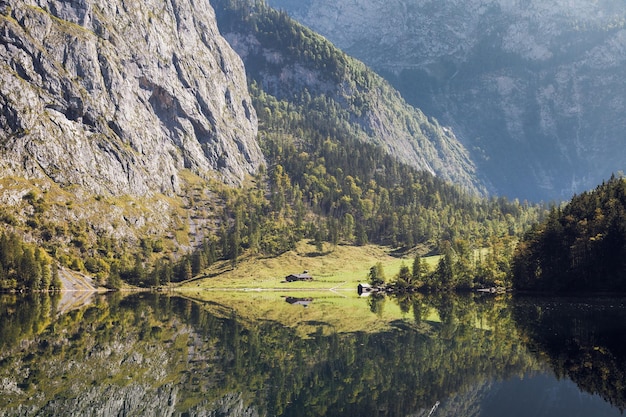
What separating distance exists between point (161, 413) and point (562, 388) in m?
A: 30.5

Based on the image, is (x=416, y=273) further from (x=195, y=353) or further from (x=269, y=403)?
(x=269, y=403)

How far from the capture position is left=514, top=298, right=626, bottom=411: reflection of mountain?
4554 cm

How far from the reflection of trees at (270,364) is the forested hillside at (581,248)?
134 ft

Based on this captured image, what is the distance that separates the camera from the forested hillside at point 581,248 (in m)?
117

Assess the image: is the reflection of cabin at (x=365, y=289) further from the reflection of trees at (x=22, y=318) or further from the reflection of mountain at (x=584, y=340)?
the reflection of trees at (x=22, y=318)

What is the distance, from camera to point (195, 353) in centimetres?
6372

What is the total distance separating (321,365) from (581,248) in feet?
277

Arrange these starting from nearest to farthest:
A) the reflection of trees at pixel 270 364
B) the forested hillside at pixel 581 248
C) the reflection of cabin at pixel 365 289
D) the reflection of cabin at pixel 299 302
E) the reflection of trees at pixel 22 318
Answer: the reflection of trees at pixel 270 364, the reflection of trees at pixel 22 318, the forested hillside at pixel 581 248, the reflection of cabin at pixel 299 302, the reflection of cabin at pixel 365 289

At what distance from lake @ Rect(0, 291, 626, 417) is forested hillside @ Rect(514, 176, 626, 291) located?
21.2 metres

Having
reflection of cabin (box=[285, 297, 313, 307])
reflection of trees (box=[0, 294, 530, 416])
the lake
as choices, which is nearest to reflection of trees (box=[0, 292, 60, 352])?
the lake

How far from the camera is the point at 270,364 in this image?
191ft

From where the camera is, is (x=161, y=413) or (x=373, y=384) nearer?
(x=161, y=413)

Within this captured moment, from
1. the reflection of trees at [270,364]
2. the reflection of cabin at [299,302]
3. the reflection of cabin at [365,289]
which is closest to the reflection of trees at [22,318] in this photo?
the reflection of trees at [270,364]

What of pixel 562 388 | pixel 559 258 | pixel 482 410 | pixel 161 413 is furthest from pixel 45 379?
pixel 559 258
